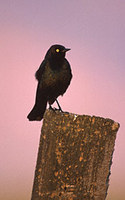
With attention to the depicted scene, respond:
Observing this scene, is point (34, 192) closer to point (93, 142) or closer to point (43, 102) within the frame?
point (93, 142)

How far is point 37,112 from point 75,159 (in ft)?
12.3

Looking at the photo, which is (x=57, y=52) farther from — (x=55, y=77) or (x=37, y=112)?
(x=37, y=112)

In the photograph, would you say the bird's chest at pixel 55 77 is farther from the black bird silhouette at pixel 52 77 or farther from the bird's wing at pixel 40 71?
the bird's wing at pixel 40 71

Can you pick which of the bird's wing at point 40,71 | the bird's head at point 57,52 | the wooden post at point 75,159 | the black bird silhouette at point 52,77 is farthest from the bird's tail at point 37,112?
the wooden post at point 75,159

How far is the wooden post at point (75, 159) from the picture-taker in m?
1.98

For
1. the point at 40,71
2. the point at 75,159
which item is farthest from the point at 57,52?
the point at 75,159

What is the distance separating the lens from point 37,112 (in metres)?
5.68

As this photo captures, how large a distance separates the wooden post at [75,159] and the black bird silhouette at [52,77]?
3245 millimetres

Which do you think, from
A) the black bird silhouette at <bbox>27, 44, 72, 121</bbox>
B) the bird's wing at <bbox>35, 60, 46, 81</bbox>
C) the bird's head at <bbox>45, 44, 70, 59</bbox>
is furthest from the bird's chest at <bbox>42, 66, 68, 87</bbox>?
the bird's head at <bbox>45, 44, 70, 59</bbox>

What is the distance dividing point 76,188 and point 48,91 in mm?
3639

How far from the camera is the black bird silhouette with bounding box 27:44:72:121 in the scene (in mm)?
5320

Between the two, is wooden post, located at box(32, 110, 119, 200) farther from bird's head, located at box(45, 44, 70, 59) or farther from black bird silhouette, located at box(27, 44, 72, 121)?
bird's head, located at box(45, 44, 70, 59)

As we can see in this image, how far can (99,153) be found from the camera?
2.05m

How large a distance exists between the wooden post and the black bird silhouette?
3245mm
